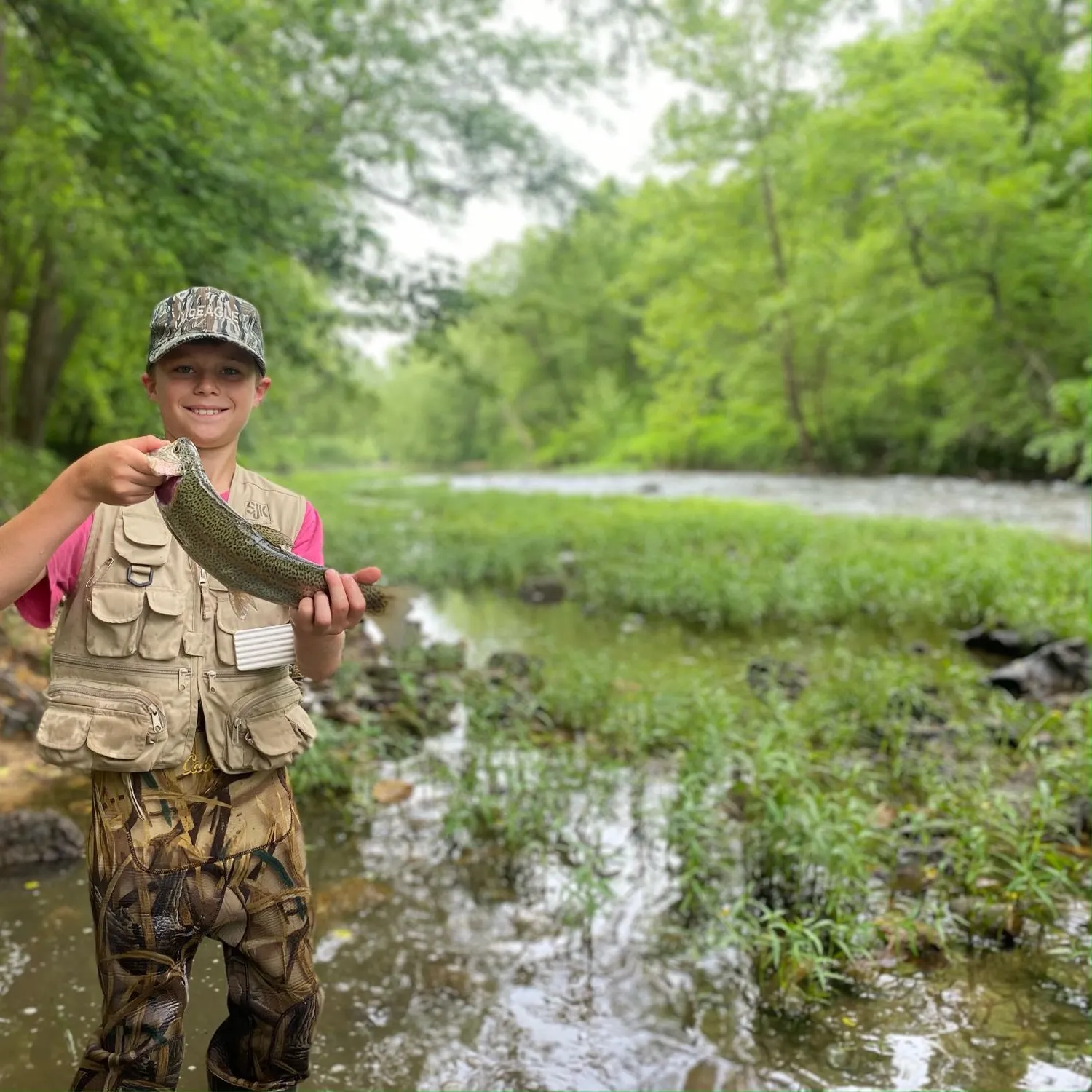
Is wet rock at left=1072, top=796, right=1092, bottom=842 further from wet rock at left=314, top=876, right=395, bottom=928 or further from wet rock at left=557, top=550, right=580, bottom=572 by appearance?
wet rock at left=557, top=550, right=580, bottom=572

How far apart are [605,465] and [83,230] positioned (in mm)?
41800

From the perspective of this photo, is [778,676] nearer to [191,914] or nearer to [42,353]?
[191,914]

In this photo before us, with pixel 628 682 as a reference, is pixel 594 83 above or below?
above

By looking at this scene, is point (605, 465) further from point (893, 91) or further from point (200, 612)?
point (200, 612)

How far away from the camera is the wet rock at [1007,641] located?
8.61 m

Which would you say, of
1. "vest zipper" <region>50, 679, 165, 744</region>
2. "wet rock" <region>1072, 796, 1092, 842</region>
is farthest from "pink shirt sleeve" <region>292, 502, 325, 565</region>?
"wet rock" <region>1072, 796, 1092, 842</region>

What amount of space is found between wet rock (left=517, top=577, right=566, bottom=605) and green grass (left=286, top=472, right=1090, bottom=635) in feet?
0.88

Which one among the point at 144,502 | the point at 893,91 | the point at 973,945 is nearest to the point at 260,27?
the point at 144,502

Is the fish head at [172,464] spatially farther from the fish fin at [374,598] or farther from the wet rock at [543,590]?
the wet rock at [543,590]

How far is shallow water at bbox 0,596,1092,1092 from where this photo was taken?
10.3 ft

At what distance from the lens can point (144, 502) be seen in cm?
198

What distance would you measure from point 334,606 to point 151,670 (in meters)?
0.45

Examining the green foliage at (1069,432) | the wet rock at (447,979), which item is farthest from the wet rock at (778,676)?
Answer: the green foliage at (1069,432)

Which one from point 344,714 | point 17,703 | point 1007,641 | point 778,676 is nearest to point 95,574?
point 344,714
